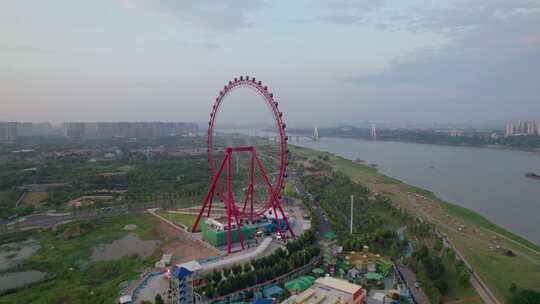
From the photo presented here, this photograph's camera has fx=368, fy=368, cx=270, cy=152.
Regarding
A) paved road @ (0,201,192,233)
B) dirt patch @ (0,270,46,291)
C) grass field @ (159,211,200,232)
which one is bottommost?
dirt patch @ (0,270,46,291)

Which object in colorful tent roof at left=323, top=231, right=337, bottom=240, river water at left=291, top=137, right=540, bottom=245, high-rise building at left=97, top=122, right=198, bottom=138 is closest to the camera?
colorful tent roof at left=323, top=231, right=337, bottom=240

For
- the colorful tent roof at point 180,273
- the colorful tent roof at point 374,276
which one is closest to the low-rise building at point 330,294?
the colorful tent roof at point 374,276

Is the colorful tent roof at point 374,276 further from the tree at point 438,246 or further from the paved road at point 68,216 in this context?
the paved road at point 68,216

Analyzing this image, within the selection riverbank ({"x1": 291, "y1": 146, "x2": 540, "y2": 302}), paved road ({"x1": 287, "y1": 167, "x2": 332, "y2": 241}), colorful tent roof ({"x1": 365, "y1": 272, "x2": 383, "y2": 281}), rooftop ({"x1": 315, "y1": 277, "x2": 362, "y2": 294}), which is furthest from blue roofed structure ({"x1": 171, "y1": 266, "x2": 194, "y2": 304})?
riverbank ({"x1": 291, "y1": 146, "x2": 540, "y2": 302})

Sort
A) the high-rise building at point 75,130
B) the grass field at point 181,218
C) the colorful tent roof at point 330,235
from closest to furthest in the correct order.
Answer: the colorful tent roof at point 330,235, the grass field at point 181,218, the high-rise building at point 75,130

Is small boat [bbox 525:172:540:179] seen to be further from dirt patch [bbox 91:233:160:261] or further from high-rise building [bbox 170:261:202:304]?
high-rise building [bbox 170:261:202:304]

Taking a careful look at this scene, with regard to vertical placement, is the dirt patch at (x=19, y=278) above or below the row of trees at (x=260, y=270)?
below

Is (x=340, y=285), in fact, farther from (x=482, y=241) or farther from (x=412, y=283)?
(x=482, y=241)
